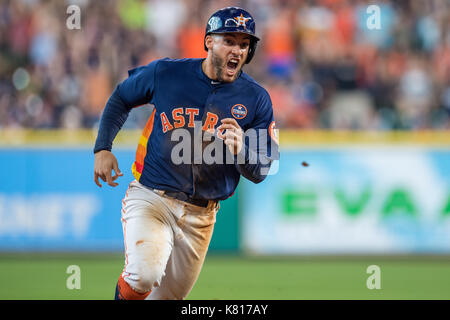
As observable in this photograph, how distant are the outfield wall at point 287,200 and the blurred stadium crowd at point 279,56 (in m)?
1.57

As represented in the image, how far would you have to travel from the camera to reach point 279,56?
1383 centimetres

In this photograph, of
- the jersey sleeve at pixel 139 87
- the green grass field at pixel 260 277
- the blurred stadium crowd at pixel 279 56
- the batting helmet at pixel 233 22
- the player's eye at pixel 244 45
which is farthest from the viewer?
the blurred stadium crowd at pixel 279 56

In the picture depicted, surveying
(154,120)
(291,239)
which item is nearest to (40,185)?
(291,239)

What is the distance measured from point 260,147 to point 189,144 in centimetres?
54

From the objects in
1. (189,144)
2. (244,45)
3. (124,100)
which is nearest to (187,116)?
(189,144)

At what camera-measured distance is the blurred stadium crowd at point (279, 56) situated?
13.1m

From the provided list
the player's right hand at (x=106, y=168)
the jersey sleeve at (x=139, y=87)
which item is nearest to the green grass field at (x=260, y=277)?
the player's right hand at (x=106, y=168)

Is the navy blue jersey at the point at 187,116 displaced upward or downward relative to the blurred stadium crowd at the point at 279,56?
downward

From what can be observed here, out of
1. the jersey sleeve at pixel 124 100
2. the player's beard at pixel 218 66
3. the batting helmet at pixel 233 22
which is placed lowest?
the jersey sleeve at pixel 124 100

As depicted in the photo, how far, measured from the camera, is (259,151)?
18.4 ft

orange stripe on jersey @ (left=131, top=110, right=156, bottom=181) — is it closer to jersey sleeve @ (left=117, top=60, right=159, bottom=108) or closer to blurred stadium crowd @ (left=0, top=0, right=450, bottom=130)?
jersey sleeve @ (left=117, top=60, right=159, bottom=108)

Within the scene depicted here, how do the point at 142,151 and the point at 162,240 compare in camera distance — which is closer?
the point at 162,240

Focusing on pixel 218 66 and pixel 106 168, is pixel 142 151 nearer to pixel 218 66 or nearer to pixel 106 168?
pixel 106 168

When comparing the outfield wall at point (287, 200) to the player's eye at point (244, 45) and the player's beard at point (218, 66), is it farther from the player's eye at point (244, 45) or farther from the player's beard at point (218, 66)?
the player's eye at point (244, 45)
